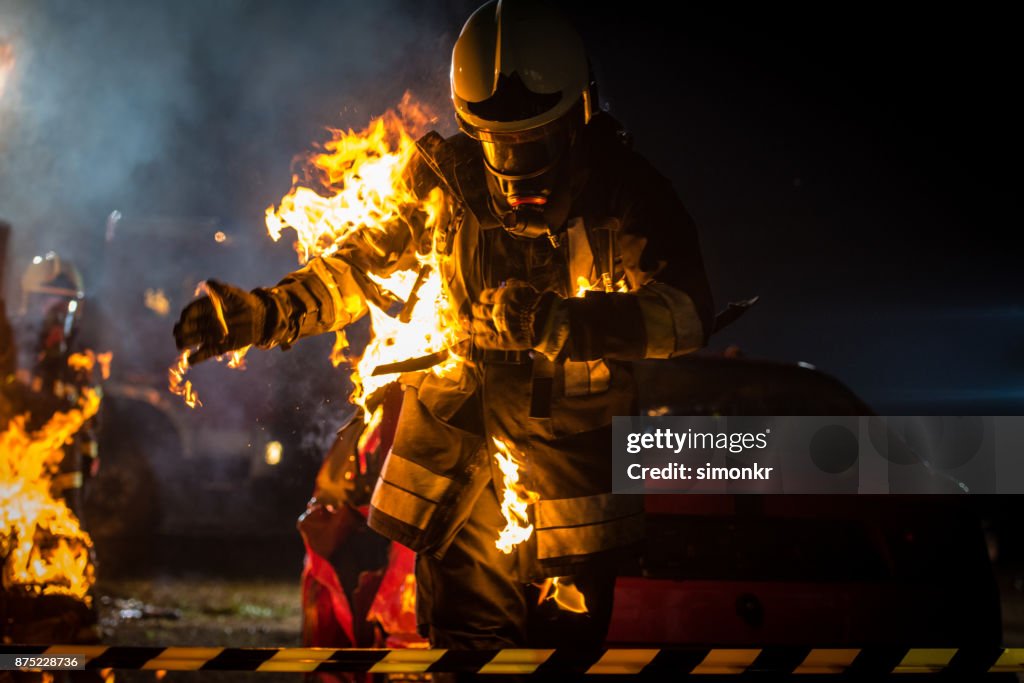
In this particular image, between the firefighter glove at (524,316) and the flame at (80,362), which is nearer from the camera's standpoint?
the firefighter glove at (524,316)

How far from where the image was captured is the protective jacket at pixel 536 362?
8.66 feet

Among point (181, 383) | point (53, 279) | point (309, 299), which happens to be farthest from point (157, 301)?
point (309, 299)

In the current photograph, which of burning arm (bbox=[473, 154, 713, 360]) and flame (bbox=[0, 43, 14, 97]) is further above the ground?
flame (bbox=[0, 43, 14, 97])

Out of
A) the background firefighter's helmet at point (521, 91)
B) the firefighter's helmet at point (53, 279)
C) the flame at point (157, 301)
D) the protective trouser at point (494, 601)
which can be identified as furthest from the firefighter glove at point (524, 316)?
the flame at point (157, 301)

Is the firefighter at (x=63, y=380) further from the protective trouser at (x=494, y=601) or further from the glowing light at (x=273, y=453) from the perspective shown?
the protective trouser at (x=494, y=601)

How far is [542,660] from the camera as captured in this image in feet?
7.58

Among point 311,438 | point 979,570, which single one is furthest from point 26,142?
point 979,570

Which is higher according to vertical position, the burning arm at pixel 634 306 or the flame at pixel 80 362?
the burning arm at pixel 634 306

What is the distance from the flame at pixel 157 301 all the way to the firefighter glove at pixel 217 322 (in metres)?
9.02

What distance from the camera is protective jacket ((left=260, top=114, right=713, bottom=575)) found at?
2641 millimetres

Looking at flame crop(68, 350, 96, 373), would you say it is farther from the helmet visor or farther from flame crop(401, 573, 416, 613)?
the helmet visor

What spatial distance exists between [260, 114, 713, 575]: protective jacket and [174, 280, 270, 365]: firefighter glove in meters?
0.10

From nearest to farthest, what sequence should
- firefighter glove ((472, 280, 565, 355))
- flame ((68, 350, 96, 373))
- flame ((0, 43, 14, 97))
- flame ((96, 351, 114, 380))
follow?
firefighter glove ((472, 280, 565, 355)), flame ((68, 350, 96, 373)), flame ((0, 43, 14, 97)), flame ((96, 351, 114, 380))

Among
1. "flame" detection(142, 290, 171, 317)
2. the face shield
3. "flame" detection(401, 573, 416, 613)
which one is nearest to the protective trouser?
Result: "flame" detection(401, 573, 416, 613)
